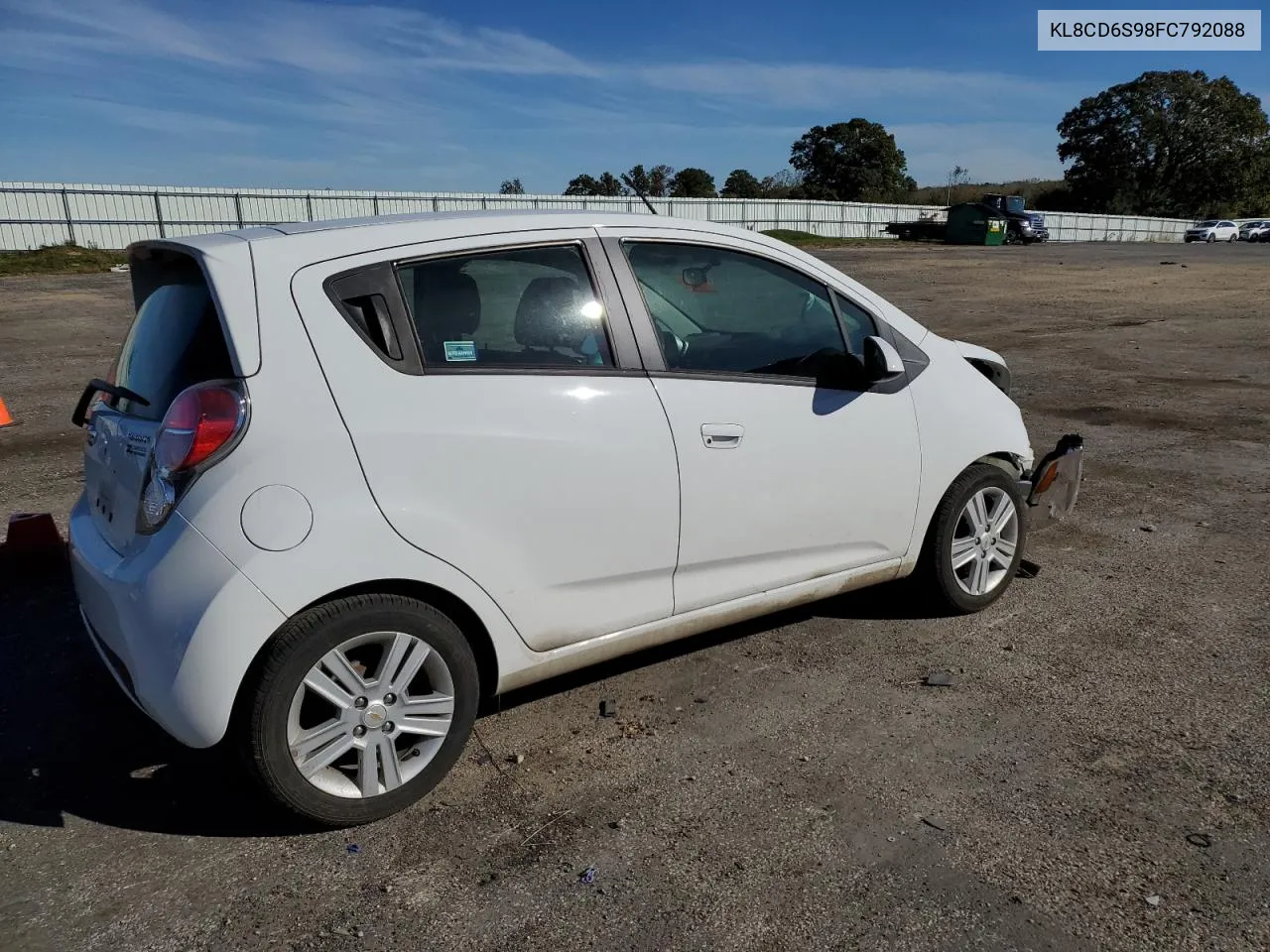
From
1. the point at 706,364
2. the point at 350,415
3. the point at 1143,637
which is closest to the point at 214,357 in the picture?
the point at 350,415

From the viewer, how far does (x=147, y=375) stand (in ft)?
9.58

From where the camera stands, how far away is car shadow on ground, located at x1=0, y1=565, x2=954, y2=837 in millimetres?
2900

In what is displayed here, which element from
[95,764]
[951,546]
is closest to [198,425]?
[95,764]

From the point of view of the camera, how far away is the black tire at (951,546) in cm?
406

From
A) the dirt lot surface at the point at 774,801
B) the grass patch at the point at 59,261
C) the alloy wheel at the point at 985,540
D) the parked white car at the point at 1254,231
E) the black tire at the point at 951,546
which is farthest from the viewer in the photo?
the parked white car at the point at 1254,231

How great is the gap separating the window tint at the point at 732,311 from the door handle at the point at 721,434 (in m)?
0.22

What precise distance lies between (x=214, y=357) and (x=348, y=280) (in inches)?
16.9

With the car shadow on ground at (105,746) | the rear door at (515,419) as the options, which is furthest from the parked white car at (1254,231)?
the rear door at (515,419)

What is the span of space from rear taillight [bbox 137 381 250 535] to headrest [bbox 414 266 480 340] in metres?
0.58

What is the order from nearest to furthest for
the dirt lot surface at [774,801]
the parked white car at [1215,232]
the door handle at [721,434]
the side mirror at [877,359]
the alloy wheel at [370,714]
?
the dirt lot surface at [774,801] < the alloy wheel at [370,714] < the door handle at [721,434] < the side mirror at [877,359] < the parked white car at [1215,232]

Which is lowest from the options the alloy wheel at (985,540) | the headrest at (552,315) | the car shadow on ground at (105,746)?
the car shadow on ground at (105,746)

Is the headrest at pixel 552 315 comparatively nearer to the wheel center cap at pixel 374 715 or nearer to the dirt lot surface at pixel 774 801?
the wheel center cap at pixel 374 715

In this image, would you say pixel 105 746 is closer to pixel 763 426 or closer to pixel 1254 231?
pixel 763 426

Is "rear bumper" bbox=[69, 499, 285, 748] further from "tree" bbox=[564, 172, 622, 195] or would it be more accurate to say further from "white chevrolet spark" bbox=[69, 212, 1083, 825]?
"tree" bbox=[564, 172, 622, 195]
